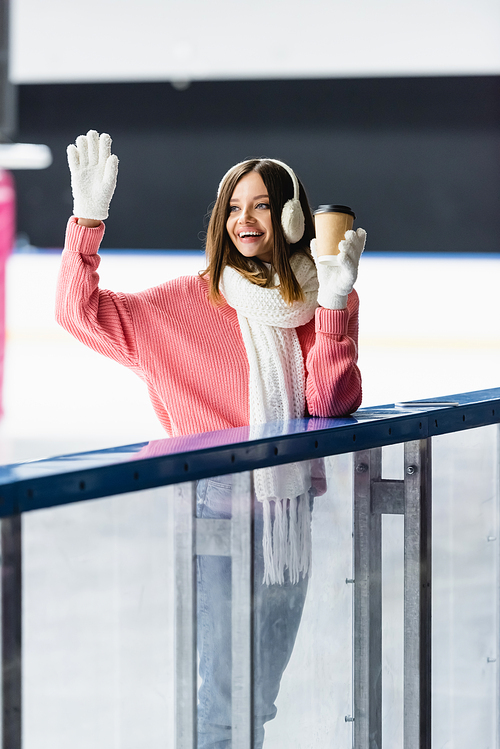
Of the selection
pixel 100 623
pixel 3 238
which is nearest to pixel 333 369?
pixel 100 623

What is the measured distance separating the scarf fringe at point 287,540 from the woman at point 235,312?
286 mm

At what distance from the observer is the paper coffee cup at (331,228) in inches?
56.3

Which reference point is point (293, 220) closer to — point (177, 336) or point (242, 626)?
point (177, 336)

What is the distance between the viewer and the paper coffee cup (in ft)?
4.69

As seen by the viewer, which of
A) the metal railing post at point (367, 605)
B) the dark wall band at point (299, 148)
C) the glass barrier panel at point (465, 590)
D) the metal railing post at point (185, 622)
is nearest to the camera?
the metal railing post at point (185, 622)

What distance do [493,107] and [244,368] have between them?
278 inches

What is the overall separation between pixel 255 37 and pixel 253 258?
558cm

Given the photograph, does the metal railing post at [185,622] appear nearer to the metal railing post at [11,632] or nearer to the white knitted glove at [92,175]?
the metal railing post at [11,632]

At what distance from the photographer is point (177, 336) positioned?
62.1 inches

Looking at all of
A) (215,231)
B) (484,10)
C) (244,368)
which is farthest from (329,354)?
(484,10)

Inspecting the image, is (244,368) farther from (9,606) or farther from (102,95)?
(102,95)

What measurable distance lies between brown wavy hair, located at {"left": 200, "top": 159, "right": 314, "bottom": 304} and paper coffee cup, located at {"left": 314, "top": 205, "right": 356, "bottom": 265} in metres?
0.15

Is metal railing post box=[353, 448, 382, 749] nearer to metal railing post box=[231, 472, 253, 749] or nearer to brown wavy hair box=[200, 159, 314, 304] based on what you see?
metal railing post box=[231, 472, 253, 749]

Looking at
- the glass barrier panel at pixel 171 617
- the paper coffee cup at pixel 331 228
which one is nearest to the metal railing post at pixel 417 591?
the glass barrier panel at pixel 171 617
